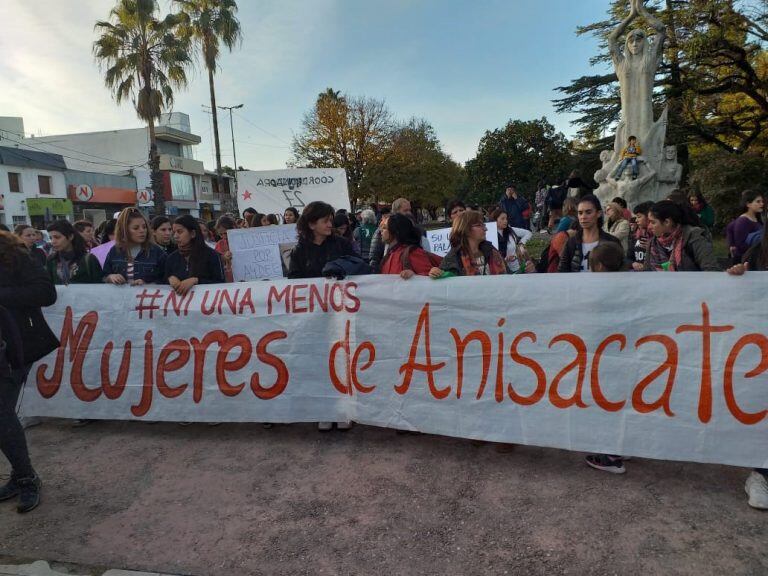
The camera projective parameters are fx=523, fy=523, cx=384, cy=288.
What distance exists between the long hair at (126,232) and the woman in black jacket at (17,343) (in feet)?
4.16

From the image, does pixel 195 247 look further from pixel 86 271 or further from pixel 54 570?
pixel 54 570

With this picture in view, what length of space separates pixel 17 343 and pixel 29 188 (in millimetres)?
36375

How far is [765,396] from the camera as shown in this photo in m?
2.79

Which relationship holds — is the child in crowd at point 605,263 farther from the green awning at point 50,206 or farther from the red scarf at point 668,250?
the green awning at point 50,206

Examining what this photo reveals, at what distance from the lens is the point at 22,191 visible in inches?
1264

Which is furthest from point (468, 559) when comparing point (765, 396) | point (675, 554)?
point (765, 396)

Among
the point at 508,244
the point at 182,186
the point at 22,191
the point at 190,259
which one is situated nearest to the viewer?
the point at 190,259

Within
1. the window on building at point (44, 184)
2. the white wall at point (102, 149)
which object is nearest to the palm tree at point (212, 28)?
the window on building at point (44, 184)

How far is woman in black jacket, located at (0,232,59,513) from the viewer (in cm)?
299

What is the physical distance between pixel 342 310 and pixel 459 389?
100cm

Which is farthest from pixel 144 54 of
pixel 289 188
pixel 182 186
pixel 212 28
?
pixel 182 186

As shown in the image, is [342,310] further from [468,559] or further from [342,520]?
[468,559]

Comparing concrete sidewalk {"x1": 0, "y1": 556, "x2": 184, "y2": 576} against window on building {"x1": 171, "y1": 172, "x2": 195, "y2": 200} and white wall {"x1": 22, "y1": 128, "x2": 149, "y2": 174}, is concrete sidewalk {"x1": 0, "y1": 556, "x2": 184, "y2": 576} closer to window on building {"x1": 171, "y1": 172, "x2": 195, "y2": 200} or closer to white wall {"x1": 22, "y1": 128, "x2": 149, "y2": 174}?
window on building {"x1": 171, "y1": 172, "x2": 195, "y2": 200}

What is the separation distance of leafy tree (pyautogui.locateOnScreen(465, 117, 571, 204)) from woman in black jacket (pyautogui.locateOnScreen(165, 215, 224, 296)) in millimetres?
23732
